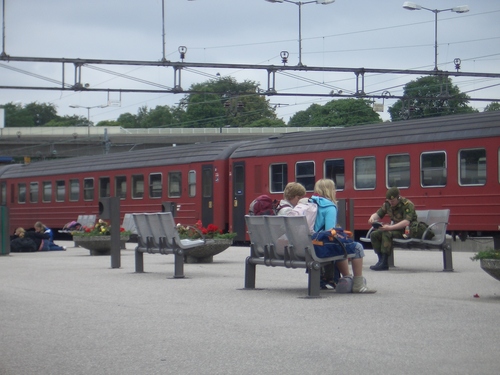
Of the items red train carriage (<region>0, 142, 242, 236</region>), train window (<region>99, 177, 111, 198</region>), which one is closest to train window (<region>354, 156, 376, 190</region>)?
red train carriage (<region>0, 142, 242, 236</region>)

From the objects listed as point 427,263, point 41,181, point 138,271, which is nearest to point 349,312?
point 138,271

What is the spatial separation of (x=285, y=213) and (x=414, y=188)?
41.1 ft

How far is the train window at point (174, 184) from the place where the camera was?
1295 inches

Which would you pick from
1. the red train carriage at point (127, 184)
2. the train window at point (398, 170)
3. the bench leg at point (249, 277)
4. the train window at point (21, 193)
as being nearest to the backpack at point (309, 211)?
the bench leg at point (249, 277)

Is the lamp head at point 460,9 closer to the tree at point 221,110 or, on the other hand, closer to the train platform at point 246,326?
the train platform at point 246,326

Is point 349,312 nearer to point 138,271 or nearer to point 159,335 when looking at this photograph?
point 159,335

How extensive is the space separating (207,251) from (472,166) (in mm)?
7853

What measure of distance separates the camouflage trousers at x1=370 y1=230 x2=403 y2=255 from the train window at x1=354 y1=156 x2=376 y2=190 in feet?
31.7

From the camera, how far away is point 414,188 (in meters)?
24.2

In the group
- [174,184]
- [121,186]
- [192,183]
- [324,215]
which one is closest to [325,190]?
[324,215]

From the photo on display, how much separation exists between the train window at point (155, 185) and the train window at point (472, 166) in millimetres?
13741

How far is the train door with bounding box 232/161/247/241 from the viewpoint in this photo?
2994cm

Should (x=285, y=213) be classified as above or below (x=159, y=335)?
above

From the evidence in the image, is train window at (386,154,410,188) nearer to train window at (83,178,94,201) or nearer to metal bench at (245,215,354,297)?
metal bench at (245,215,354,297)
